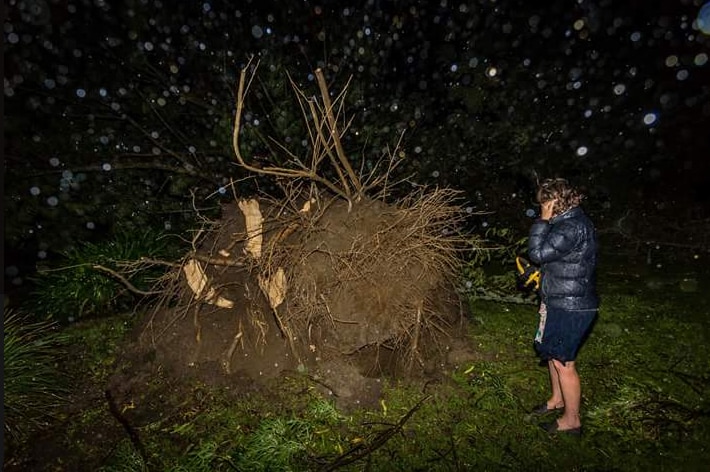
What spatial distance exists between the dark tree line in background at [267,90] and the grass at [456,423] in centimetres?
276

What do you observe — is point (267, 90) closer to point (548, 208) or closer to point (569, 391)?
point (548, 208)

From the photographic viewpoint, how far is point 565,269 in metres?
3.03

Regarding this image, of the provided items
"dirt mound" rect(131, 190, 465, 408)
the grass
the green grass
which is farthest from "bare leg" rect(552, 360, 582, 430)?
the green grass

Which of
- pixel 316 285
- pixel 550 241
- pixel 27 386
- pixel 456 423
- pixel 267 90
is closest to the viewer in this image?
pixel 550 241

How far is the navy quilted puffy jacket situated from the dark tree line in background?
2415mm

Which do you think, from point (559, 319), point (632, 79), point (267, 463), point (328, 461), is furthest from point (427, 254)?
point (632, 79)

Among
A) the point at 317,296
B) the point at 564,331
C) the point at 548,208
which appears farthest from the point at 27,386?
the point at 548,208

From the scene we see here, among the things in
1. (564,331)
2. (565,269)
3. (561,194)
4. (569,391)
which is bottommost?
(569,391)

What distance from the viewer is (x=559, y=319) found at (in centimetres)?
309

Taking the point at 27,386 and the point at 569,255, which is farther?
the point at 27,386

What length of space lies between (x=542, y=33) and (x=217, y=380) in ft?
26.3

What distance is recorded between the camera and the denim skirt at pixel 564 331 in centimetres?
304

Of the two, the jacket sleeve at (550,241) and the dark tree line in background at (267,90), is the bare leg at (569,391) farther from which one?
the dark tree line in background at (267,90)

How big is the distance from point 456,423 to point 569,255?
1884mm
